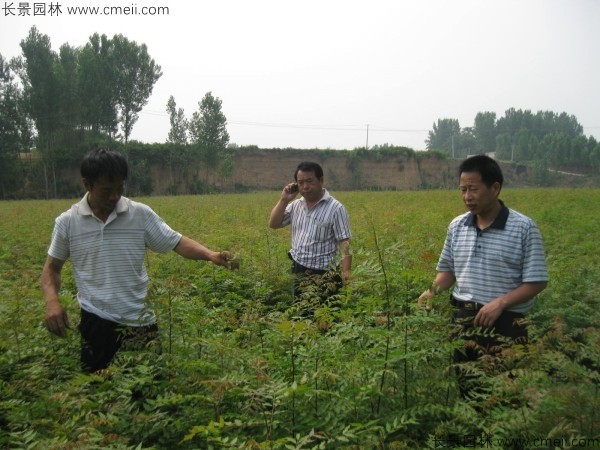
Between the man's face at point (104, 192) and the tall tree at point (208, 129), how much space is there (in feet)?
166

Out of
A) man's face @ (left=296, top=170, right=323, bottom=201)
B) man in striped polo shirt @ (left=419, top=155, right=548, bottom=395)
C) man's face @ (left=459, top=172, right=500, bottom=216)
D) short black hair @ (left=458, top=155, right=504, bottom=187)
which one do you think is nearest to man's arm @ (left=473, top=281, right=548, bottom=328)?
man in striped polo shirt @ (left=419, top=155, right=548, bottom=395)

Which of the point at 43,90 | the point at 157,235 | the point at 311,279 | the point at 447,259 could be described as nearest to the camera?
the point at 157,235

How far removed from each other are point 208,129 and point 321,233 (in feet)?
164

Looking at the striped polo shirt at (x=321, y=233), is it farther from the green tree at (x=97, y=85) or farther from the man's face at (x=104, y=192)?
the green tree at (x=97, y=85)

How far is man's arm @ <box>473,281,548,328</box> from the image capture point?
9.52ft

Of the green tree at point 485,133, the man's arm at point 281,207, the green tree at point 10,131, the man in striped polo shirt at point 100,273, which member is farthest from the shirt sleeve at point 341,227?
the green tree at point 485,133

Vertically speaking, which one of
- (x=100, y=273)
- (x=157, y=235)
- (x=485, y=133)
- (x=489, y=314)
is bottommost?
(x=489, y=314)

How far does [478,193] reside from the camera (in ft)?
10.2

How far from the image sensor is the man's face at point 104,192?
2977 mm

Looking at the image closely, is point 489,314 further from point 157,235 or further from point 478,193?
point 157,235

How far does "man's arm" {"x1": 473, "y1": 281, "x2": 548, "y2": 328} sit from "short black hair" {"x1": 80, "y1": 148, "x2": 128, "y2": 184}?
210cm

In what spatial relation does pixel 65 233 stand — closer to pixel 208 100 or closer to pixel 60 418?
pixel 60 418

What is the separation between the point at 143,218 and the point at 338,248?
6.40 feet

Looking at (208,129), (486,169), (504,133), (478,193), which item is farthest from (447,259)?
(504,133)
